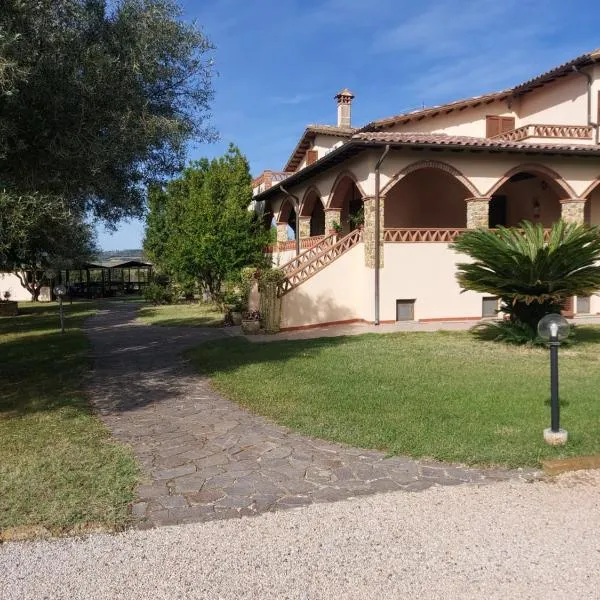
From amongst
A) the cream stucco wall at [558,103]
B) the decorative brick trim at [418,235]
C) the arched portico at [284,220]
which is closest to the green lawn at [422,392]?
the decorative brick trim at [418,235]

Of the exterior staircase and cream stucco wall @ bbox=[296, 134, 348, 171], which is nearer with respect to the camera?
the exterior staircase

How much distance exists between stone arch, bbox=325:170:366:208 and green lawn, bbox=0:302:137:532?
9096mm

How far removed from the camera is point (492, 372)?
858cm

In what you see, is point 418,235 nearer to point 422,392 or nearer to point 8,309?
point 422,392

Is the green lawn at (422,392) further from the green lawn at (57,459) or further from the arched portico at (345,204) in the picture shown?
the arched portico at (345,204)

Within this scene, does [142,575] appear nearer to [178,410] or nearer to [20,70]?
[178,410]

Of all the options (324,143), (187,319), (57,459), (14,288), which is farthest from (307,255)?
(14,288)

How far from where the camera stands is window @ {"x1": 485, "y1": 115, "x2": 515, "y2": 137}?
19625 millimetres

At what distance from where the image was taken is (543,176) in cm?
1642

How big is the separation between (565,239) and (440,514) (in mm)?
8033

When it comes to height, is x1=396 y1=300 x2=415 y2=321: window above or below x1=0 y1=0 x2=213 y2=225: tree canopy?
below

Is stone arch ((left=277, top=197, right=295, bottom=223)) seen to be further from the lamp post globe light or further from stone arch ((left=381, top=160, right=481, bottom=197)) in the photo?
the lamp post globe light

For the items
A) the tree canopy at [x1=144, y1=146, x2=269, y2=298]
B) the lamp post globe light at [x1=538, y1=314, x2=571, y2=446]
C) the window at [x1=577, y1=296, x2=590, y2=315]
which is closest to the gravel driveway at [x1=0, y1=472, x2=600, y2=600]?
the lamp post globe light at [x1=538, y1=314, x2=571, y2=446]

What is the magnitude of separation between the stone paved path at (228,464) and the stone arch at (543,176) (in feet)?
37.2
